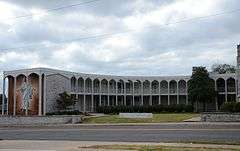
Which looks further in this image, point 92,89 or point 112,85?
point 112,85

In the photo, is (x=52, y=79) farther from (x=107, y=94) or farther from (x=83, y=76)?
(x=107, y=94)

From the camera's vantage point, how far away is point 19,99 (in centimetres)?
6059

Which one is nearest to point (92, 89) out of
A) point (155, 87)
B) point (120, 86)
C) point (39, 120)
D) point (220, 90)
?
point (120, 86)

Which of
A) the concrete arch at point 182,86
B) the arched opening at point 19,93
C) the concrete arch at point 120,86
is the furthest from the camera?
the concrete arch at point 182,86

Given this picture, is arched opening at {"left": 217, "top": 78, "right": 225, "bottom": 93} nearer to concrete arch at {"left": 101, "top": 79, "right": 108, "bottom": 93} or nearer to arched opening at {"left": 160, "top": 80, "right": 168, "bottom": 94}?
arched opening at {"left": 160, "top": 80, "right": 168, "bottom": 94}

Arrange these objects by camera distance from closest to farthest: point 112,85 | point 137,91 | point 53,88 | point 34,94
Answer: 1. point 34,94
2. point 53,88
3. point 112,85
4. point 137,91

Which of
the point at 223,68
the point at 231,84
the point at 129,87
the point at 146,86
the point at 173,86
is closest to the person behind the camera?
the point at 231,84

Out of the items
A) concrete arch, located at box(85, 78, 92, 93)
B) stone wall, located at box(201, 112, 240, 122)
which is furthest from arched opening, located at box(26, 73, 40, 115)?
stone wall, located at box(201, 112, 240, 122)

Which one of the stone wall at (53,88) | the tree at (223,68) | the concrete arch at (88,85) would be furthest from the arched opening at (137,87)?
the tree at (223,68)

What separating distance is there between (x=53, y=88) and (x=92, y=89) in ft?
37.9

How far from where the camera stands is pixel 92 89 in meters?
71.0

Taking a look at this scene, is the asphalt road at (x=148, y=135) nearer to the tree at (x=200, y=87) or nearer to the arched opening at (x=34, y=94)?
the arched opening at (x=34, y=94)

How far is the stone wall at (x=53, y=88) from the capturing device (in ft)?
194

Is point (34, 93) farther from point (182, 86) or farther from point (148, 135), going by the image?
point (148, 135)
